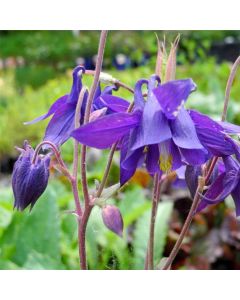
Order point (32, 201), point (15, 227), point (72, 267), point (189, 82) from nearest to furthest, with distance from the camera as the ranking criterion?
point (189, 82) → point (32, 201) → point (72, 267) → point (15, 227)

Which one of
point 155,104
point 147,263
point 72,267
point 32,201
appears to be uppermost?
point 155,104

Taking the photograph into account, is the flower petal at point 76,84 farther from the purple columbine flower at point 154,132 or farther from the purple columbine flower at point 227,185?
the purple columbine flower at point 227,185

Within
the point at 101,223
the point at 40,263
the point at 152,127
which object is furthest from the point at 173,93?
the point at 40,263

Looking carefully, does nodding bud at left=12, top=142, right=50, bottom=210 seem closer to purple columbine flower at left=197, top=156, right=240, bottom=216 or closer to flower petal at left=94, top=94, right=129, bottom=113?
flower petal at left=94, top=94, right=129, bottom=113

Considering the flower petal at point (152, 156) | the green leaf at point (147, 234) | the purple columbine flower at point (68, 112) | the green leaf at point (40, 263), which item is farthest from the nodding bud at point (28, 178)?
the green leaf at point (147, 234)

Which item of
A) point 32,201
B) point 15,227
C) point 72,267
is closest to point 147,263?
point 32,201

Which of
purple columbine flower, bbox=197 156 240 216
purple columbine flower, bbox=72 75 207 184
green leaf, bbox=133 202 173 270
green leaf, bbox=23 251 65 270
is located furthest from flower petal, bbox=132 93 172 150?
green leaf, bbox=133 202 173 270

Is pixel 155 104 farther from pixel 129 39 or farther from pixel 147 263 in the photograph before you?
pixel 129 39
